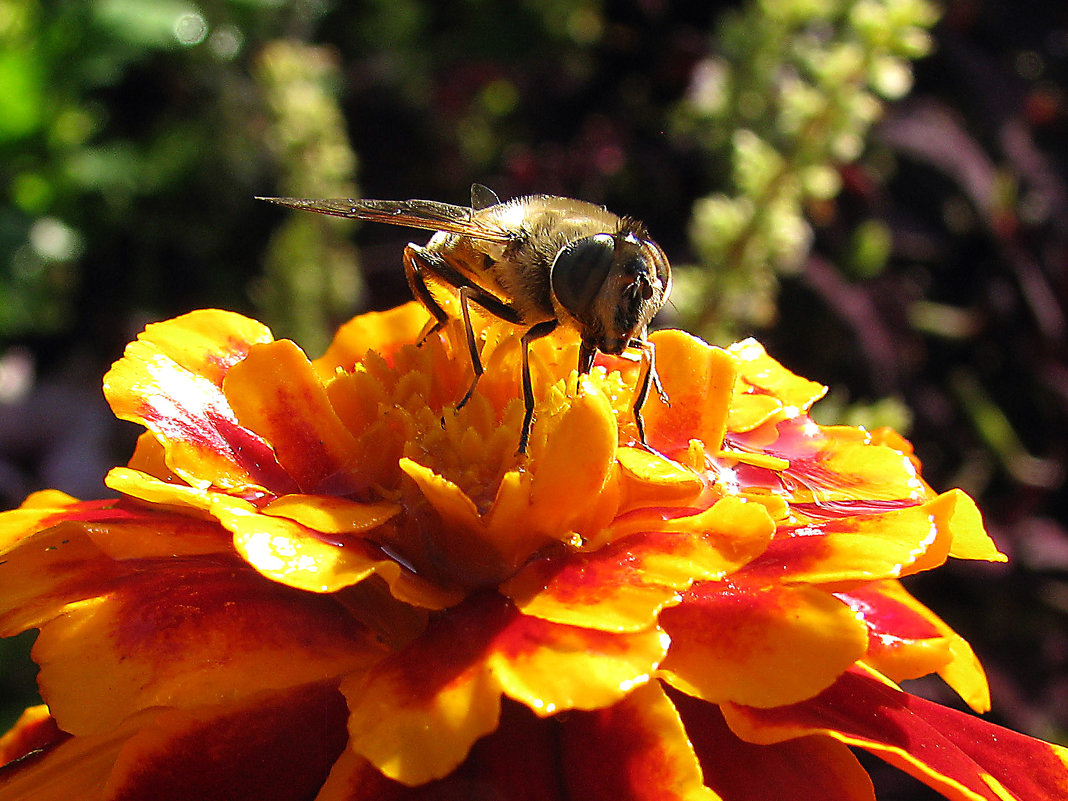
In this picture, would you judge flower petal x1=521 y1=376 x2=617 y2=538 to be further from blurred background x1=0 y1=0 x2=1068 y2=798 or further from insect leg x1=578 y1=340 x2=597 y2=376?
blurred background x1=0 y1=0 x2=1068 y2=798

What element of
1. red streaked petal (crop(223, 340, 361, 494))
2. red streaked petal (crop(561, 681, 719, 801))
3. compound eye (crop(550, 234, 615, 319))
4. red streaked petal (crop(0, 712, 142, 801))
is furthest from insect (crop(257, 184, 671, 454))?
red streaked petal (crop(0, 712, 142, 801))

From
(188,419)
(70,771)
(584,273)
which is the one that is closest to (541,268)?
(584,273)

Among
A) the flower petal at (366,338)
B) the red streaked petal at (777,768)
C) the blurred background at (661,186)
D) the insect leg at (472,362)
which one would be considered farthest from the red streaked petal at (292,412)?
the blurred background at (661,186)

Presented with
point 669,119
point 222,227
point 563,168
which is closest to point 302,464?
point 563,168

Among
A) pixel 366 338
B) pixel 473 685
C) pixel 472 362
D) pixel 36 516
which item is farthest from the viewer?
pixel 366 338

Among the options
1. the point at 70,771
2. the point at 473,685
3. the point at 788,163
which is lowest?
the point at 70,771

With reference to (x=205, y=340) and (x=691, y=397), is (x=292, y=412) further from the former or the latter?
(x=691, y=397)
